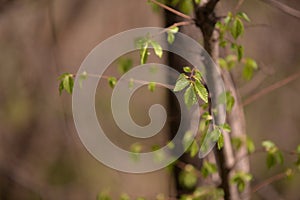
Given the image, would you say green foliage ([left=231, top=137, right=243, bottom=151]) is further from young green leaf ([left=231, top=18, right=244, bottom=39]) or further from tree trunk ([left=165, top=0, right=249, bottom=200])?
young green leaf ([left=231, top=18, right=244, bottom=39])

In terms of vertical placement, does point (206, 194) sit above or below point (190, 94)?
below

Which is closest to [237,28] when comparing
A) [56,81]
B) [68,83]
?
[68,83]

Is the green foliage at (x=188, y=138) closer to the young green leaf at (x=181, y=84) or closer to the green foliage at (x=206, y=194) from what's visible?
the green foliage at (x=206, y=194)

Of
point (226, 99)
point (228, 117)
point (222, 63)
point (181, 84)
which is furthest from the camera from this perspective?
point (228, 117)

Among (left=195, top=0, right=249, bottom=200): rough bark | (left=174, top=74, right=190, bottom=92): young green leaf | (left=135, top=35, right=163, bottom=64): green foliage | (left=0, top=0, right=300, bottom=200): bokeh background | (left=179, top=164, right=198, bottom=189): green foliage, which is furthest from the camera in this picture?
(left=0, top=0, right=300, bottom=200): bokeh background

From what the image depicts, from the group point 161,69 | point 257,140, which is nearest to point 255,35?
point 257,140

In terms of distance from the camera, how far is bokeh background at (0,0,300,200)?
2.04 meters

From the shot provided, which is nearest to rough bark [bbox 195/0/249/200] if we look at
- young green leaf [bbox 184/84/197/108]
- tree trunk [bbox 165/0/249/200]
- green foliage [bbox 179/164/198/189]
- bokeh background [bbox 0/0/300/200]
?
tree trunk [bbox 165/0/249/200]

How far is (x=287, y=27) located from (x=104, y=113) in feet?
3.02

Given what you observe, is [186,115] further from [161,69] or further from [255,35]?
[255,35]

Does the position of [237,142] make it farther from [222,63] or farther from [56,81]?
[56,81]

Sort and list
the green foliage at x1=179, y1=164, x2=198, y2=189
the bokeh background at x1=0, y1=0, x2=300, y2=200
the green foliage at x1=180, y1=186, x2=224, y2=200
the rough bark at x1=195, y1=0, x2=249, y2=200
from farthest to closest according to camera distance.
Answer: the bokeh background at x1=0, y1=0, x2=300, y2=200, the green foliage at x1=179, y1=164, x2=198, y2=189, the green foliage at x1=180, y1=186, x2=224, y2=200, the rough bark at x1=195, y1=0, x2=249, y2=200

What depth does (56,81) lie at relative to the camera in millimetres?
2035

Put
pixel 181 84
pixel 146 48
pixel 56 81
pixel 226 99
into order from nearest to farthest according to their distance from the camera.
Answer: pixel 181 84, pixel 146 48, pixel 226 99, pixel 56 81
